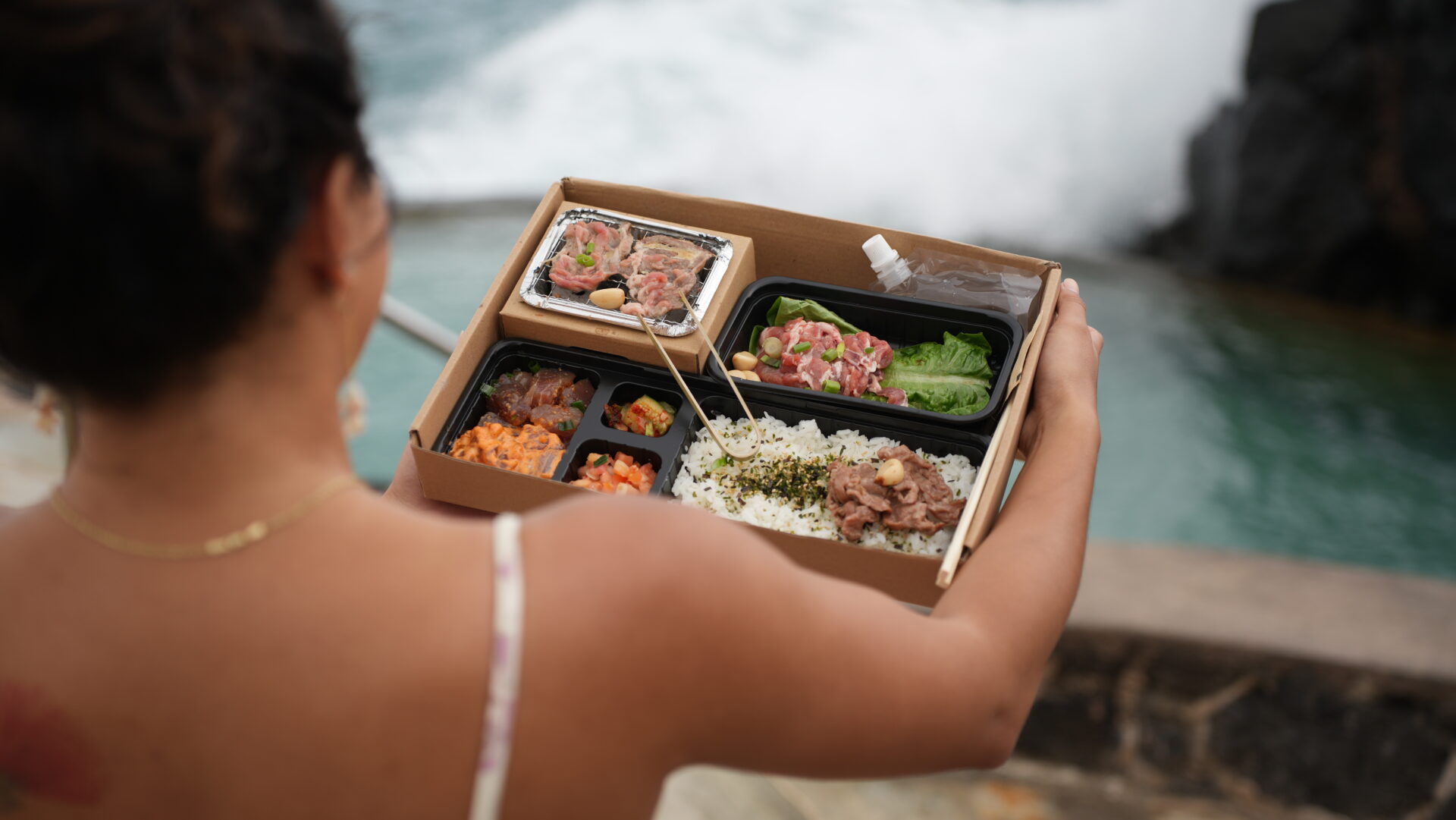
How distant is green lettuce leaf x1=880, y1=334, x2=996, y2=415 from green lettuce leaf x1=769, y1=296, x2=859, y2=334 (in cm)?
15

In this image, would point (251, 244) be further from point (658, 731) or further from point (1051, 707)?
point (1051, 707)

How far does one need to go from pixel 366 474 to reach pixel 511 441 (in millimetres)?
3871

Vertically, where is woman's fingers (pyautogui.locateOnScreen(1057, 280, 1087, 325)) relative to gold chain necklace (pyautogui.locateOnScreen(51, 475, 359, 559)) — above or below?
below

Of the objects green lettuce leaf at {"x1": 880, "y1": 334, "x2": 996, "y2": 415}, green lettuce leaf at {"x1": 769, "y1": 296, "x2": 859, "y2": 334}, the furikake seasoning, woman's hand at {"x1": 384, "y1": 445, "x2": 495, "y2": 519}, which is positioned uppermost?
green lettuce leaf at {"x1": 769, "y1": 296, "x2": 859, "y2": 334}

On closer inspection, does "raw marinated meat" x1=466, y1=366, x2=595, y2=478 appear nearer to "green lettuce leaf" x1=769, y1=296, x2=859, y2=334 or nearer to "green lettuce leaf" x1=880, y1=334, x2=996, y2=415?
"green lettuce leaf" x1=769, y1=296, x2=859, y2=334

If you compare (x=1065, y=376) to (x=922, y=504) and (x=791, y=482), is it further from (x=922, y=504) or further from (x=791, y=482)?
(x=791, y=482)

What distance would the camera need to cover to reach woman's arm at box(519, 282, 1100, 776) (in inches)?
34.9

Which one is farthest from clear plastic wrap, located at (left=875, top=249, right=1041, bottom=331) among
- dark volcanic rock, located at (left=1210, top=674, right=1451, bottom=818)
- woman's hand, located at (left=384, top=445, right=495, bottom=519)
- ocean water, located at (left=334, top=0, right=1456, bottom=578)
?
ocean water, located at (left=334, top=0, right=1456, bottom=578)

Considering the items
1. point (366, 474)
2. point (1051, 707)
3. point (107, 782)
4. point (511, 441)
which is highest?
point (107, 782)

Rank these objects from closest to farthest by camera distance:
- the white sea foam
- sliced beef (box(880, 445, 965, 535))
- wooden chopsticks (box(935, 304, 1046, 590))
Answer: wooden chopsticks (box(935, 304, 1046, 590))
sliced beef (box(880, 445, 965, 535))
the white sea foam

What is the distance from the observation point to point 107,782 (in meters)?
0.87

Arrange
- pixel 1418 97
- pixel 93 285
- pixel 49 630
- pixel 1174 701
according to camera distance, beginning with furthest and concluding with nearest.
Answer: pixel 1418 97
pixel 1174 701
pixel 49 630
pixel 93 285

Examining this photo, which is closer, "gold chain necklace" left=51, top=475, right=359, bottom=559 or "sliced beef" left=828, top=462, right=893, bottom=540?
"gold chain necklace" left=51, top=475, right=359, bottom=559

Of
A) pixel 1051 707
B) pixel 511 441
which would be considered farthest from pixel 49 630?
pixel 1051 707
